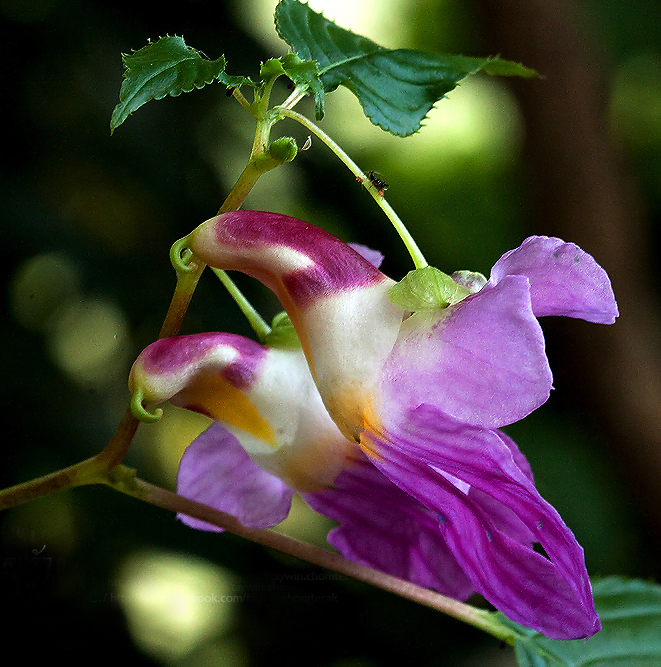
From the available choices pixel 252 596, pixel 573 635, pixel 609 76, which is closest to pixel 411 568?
pixel 573 635

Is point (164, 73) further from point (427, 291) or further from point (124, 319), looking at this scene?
point (124, 319)

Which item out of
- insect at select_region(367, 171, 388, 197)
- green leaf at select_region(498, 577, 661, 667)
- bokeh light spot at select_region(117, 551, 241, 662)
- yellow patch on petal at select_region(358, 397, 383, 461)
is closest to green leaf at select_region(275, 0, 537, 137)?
insect at select_region(367, 171, 388, 197)

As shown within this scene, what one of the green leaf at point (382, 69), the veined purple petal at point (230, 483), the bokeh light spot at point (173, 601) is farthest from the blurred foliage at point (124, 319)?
the green leaf at point (382, 69)

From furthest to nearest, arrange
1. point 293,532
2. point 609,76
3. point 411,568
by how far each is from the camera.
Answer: point 609,76, point 293,532, point 411,568

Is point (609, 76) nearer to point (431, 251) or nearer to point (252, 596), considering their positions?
point (431, 251)

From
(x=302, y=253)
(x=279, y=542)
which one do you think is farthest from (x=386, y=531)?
(x=302, y=253)

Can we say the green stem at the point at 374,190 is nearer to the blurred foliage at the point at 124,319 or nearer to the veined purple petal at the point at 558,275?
the veined purple petal at the point at 558,275
